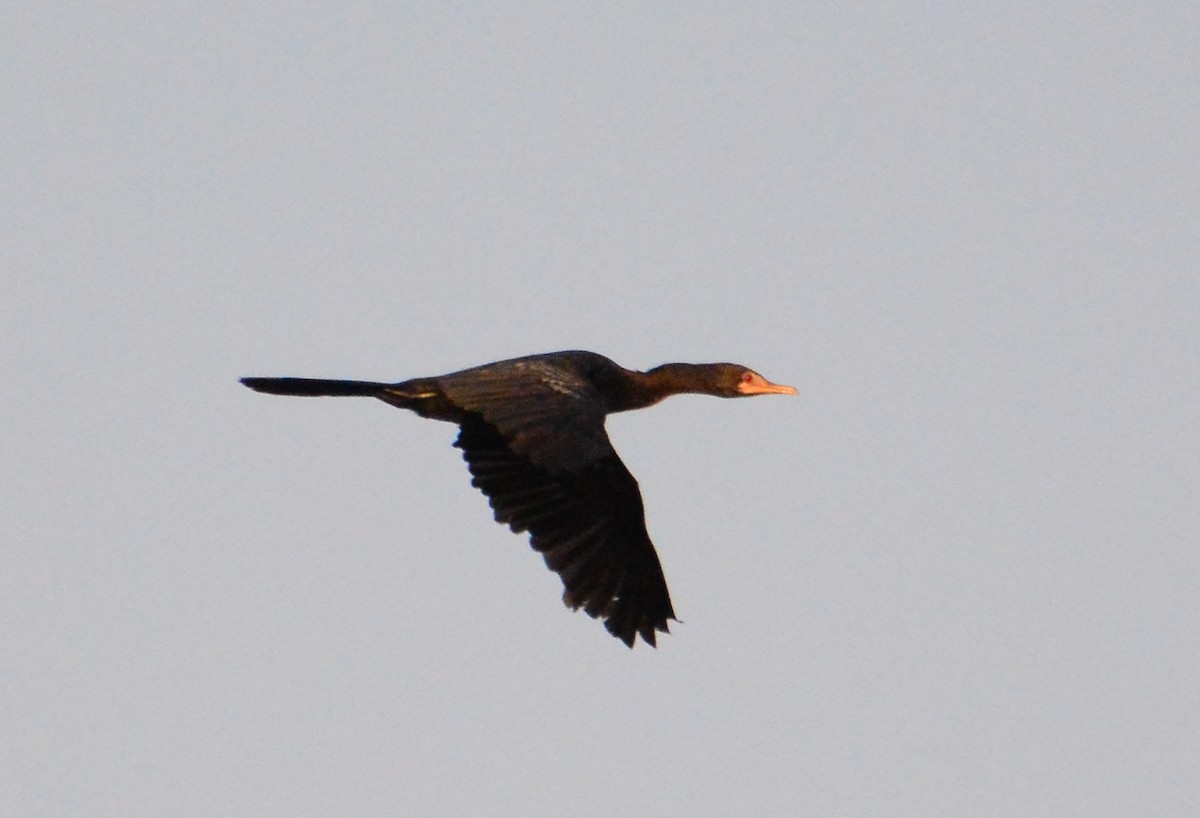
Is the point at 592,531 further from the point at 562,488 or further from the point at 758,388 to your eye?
the point at 758,388

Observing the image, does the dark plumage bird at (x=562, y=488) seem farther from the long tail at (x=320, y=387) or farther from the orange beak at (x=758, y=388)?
the orange beak at (x=758, y=388)

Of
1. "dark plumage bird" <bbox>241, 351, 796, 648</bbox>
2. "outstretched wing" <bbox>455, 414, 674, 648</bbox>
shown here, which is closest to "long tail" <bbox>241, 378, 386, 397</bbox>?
"dark plumage bird" <bbox>241, 351, 796, 648</bbox>

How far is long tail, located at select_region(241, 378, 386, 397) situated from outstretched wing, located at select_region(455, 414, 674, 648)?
0.84 meters

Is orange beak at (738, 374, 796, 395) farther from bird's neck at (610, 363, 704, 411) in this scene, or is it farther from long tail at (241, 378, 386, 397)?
long tail at (241, 378, 386, 397)

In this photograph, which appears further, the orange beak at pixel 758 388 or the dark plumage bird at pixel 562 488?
the orange beak at pixel 758 388

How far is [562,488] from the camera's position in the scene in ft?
47.6

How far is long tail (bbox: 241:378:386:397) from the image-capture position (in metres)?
15.1

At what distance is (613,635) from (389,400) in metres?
2.00

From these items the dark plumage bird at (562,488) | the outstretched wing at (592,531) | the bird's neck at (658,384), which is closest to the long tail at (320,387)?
the dark plumage bird at (562,488)

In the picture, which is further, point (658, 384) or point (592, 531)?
point (658, 384)

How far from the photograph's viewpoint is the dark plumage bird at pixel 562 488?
46.3 feet

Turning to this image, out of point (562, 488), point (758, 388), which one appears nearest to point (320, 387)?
point (562, 488)

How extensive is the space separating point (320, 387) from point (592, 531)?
6.28 feet

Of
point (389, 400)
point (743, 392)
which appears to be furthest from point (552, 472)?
point (743, 392)
